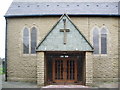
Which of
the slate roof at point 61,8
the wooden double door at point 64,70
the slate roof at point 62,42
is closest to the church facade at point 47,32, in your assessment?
the slate roof at point 61,8

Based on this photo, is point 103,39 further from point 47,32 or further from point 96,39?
point 47,32

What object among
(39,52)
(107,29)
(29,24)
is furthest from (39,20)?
(107,29)

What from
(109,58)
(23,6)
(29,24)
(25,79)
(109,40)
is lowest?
(25,79)

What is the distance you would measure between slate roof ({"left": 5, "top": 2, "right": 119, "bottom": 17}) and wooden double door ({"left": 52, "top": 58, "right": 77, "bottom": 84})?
520 centimetres

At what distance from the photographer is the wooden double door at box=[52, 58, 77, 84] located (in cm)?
1833

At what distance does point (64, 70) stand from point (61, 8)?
23.6 feet

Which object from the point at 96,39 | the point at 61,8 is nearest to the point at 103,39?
the point at 96,39

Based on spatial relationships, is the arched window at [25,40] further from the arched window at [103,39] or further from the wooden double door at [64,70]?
the arched window at [103,39]

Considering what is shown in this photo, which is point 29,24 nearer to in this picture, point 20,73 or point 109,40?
point 20,73

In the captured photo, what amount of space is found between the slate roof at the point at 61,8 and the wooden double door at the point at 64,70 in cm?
520

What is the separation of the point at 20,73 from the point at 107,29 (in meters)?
9.78

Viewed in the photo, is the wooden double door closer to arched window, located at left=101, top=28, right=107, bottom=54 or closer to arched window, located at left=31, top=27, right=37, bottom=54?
arched window, located at left=31, top=27, right=37, bottom=54

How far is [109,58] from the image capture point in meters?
20.8

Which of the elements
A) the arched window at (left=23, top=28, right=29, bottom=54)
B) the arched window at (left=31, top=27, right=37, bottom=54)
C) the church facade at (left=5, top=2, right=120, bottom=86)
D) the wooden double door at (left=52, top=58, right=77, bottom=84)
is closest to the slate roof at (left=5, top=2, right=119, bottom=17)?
the church facade at (left=5, top=2, right=120, bottom=86)
